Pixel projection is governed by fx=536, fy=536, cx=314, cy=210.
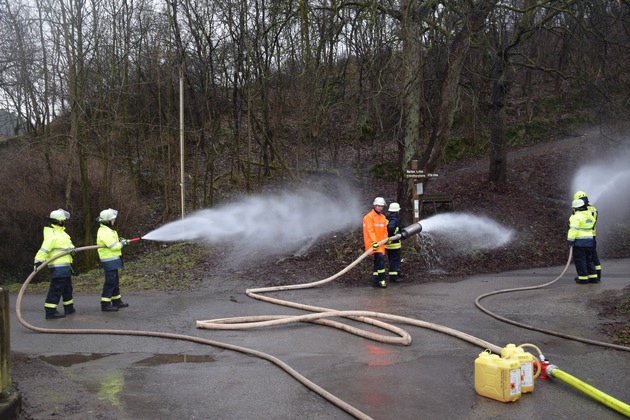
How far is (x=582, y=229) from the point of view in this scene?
1112cm

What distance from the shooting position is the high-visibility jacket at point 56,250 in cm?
905

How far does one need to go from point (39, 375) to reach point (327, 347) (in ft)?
11.4

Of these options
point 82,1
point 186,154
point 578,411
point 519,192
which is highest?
point 82,1

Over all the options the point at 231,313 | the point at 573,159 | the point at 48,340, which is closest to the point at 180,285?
the point at 231,313

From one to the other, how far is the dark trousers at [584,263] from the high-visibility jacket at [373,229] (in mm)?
4006

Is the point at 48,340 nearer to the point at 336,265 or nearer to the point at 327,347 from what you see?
the point at 327,347

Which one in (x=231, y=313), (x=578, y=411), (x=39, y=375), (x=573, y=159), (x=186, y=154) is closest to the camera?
(x=578, y=411)

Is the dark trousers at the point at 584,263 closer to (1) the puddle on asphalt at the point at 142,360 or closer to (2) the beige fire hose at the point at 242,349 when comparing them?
(2) the beige fire hose at the point at 242,349

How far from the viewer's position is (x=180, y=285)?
1163 centimetres

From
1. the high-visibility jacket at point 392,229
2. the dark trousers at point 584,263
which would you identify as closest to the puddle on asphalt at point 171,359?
the high-visibility jacket at point 392,229

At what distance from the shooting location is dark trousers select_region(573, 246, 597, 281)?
11.0 metres

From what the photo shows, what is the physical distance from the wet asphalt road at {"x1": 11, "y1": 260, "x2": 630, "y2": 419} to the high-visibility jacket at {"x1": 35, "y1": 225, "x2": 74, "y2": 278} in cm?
84

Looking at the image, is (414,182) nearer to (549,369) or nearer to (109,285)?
(109,285)

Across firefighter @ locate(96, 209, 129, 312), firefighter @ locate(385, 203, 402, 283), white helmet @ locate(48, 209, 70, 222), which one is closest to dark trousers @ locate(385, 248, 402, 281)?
firefighter @ locate(385, 203, 402, 283)
